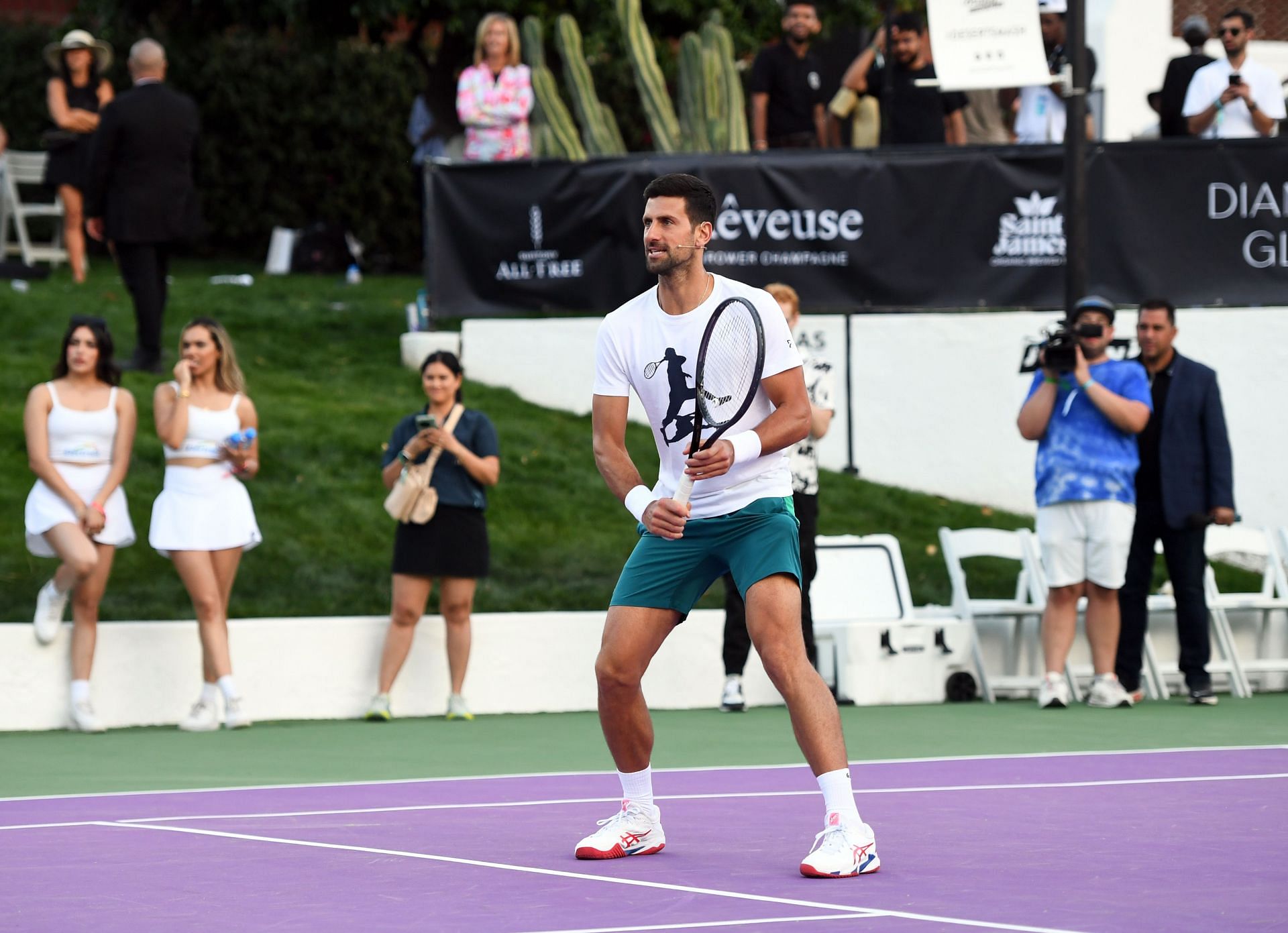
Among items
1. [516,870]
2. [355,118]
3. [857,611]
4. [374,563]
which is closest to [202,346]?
[374,563]

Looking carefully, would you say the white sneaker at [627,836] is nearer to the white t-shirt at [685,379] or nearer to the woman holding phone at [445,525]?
the white t-shirt at [685,379]

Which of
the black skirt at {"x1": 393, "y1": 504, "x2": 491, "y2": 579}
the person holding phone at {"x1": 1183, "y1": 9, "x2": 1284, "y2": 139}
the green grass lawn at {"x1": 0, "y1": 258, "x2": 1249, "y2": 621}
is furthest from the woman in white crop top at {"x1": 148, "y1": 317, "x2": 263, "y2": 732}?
the person holding phone at {"x1": 1183, "y1": 9, "x2": 1284, "y2": 139}

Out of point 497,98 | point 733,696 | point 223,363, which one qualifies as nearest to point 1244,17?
point 497,98

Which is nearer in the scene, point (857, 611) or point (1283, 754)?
point (1283, 754)

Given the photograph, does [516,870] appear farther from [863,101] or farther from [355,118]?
[355,118]

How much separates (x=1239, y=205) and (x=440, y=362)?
6.83m

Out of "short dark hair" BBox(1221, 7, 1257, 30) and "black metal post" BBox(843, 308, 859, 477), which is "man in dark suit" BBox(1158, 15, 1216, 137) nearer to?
"short dark hair" BBox(1221, 7, 1257, 30)

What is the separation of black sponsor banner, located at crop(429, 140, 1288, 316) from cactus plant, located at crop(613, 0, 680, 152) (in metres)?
0.87

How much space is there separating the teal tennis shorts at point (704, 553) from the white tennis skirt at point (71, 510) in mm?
5347

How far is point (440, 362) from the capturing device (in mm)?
11289

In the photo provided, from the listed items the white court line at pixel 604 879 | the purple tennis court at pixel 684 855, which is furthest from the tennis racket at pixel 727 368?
the purple tennis court at pixel 684 855

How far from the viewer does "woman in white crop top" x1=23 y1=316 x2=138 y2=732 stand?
10.9m

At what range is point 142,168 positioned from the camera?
14727 millimetres

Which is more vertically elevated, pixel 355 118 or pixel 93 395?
pixel 355 118
